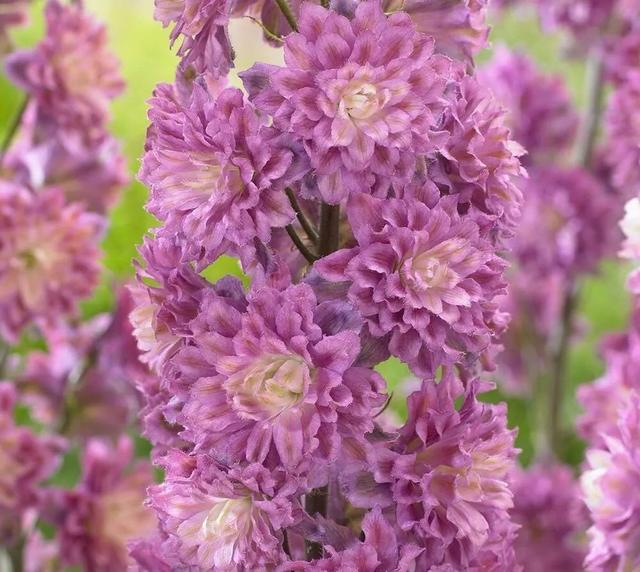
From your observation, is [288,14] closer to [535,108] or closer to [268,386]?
[268,386]

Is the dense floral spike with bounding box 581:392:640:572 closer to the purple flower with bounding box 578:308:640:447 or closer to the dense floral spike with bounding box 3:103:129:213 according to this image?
the purple flower with bounding box 578:308:640:447

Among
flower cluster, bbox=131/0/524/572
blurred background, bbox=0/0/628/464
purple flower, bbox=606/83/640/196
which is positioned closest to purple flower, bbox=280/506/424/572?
flower cluster, bbox=131/0/524/572

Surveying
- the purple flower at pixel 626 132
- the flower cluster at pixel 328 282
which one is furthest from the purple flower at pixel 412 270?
the purple flower at pixel 626 132

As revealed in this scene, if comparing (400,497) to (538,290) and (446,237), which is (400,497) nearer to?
(446,237)

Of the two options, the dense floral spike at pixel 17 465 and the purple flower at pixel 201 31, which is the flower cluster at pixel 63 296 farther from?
the purple flower at pixel 201 31

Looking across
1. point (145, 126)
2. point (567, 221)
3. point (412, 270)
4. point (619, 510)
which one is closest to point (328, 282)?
point (412, 270)

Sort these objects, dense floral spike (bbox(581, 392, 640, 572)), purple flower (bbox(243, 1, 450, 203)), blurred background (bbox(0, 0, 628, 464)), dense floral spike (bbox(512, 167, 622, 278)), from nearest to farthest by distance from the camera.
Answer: purple flower (bbox(243, 1, 450, 203)) < dense floral spike (bbox(581, 392, 640, 572)) < dense floral spike (bbox(512, 167, 622, 278)) < blurred background (bbox(0, 0, 628, 464))

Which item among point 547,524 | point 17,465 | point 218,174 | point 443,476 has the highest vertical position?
point 218,174
